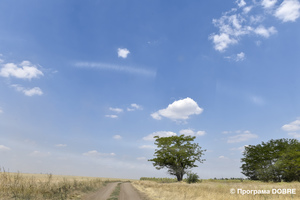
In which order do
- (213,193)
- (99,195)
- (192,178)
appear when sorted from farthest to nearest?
(192,178) → (99,195) → (213,193)

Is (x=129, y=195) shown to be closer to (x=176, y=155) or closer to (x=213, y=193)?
(x=213, y=193)

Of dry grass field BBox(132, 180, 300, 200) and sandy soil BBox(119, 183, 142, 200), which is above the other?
dry grass field BBox(132, 180, 300, 200)

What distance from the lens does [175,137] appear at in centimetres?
6362

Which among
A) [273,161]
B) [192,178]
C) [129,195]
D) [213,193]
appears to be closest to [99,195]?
[129,195]

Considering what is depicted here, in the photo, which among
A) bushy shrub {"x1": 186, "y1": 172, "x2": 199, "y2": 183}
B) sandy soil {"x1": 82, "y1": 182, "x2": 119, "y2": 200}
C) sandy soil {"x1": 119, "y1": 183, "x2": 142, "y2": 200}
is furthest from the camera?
bushy shrub {"x1": 186, "y1": 172, "x2": 199, "y2": 183}

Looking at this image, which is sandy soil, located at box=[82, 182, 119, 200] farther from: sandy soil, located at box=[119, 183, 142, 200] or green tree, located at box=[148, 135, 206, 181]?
green tree, located at box=[148, 135, 206, 181]

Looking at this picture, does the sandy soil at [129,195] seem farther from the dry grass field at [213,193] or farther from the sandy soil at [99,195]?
the sandy soil at [99,195]

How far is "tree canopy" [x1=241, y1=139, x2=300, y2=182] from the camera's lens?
53031 millimetres

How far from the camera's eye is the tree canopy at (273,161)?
2088 inches

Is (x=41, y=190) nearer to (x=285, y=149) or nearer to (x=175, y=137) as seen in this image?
(x=175, y=137)

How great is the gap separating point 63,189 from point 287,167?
5474cm

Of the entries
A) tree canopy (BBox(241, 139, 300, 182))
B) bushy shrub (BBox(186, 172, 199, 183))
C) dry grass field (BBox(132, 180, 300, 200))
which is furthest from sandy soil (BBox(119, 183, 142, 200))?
tree canopy (BBox(241, 139, 300, 182))

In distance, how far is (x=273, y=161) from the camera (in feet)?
197

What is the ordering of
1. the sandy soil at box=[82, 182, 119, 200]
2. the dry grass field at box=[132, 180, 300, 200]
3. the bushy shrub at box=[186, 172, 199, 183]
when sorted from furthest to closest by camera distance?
the bushy shrub at box=[186, 172, 199, 183]
the sandy soil at box=[82, 182, 119, 200]
the dry grass field at box=[132, 180, 300, 200]
